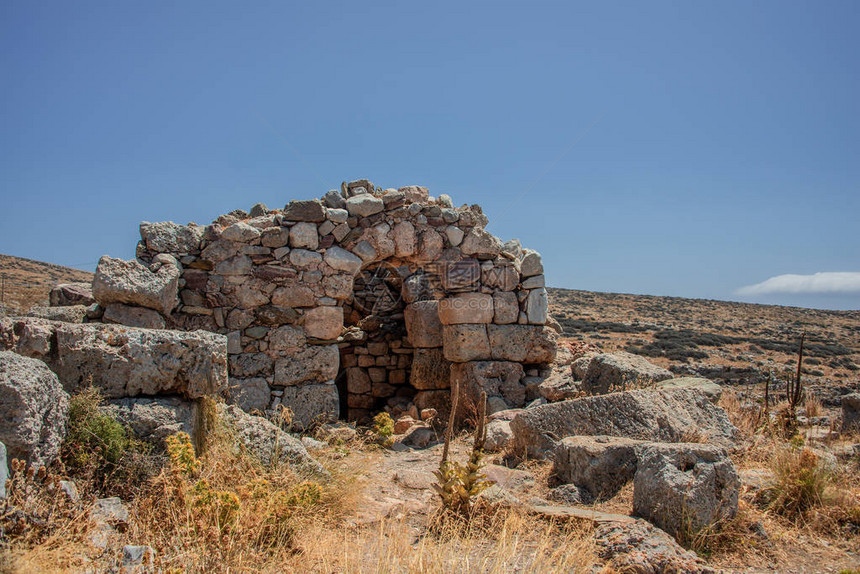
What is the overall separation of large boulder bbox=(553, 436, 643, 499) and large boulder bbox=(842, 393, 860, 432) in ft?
12.2

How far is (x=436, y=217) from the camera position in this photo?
25.7ft

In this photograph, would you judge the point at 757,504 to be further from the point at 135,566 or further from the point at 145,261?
the point at 145,261

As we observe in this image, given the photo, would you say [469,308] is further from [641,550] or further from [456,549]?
[641,550]

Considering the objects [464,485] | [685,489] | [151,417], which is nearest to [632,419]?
[685,489]

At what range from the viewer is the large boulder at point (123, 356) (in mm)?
3262

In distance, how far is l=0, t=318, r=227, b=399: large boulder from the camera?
3262 millimetres

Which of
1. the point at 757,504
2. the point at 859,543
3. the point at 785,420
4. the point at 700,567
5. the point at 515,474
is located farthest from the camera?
the point at 785,420

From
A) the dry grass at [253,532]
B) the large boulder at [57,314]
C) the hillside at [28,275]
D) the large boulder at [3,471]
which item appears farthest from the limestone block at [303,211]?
the hillside at [28,275]

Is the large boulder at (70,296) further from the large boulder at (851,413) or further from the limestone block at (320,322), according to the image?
the large boulder at (851,413)

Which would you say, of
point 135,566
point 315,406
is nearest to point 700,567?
point 135,566

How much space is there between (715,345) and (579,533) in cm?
2136

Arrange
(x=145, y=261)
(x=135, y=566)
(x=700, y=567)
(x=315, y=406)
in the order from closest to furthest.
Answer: (x=135, y=566) < (x=700, y=567) < (x=145, y=261) < (x=315, y=406)

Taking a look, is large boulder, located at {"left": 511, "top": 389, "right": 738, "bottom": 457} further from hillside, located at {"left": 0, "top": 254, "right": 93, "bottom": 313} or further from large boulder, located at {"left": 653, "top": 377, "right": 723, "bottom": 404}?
hillside, located at {"left": 0, "top": 254, "right": 93, "bottom": 313}

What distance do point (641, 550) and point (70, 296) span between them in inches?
269
